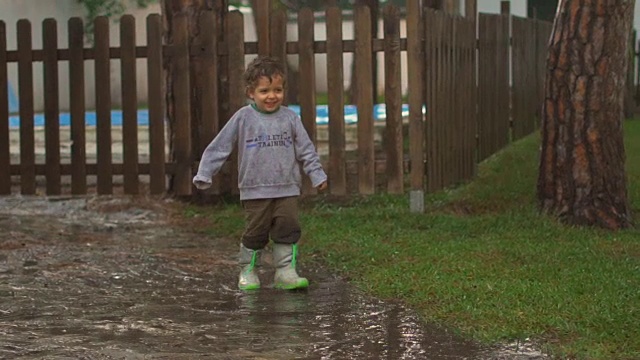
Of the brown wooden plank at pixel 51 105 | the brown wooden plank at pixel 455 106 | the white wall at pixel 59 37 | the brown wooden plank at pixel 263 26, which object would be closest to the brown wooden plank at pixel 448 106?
the brown wooden plank at pixel 455 106

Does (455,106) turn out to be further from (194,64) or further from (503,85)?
(503,85)

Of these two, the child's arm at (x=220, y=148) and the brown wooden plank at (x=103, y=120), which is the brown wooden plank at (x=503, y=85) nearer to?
the brown wooden plank at (x=103, y=120)

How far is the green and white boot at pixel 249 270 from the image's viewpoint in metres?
7.45

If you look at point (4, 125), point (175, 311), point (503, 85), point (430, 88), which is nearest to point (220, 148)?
point (175, 311)

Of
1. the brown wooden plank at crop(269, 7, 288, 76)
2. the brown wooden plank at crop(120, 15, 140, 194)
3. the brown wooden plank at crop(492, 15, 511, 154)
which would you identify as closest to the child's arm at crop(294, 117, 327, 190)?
the brown wooden plank at crop(269, 7, 288, 76)

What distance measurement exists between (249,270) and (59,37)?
2072 centimetres

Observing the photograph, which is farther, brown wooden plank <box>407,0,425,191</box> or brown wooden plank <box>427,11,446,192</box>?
brown wooden plank <box>427,11,446,192</box>

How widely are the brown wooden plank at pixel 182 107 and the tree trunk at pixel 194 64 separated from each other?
0.33ft

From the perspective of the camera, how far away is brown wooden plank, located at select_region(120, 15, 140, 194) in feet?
35.0

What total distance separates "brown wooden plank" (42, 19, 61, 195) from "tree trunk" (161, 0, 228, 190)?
0.93 meters

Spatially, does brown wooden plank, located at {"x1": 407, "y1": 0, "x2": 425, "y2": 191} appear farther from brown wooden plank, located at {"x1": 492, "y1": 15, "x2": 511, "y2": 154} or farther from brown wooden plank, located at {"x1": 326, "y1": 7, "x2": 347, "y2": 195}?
brown wooden plank, located at {"x1": 492, "y1": 15, "x2": 511, "y2": 154}

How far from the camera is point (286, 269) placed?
7492mm

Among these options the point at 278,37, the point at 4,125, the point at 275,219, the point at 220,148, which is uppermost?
the point at 278,37

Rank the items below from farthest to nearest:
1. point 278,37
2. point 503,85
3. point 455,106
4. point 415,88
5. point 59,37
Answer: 1. point 59,37
2. point 503,85
3. point 455,106
4. point 278,37
5. point 415,88
